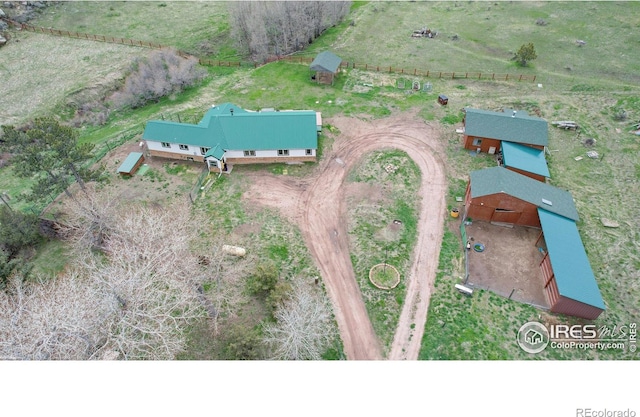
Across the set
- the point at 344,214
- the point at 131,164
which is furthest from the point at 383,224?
the point at 131,164

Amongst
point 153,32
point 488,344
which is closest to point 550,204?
point 488,344

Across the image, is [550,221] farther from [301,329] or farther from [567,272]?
[301,329]

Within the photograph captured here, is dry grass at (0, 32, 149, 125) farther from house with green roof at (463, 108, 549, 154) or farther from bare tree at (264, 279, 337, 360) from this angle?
house with green roof at (463, 108, 549, 154)

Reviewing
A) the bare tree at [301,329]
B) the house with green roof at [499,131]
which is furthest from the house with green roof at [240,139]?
the bare tree at [301,329]

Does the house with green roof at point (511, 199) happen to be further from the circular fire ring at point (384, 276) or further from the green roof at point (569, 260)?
the circular fire ring at point (384, 276)

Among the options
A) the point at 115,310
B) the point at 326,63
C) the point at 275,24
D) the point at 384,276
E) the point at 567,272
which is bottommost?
the point at 384,276

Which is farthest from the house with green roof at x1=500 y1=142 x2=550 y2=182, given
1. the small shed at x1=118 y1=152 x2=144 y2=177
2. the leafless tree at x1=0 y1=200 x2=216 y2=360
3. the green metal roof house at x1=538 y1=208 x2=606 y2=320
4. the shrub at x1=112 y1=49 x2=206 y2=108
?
the shrub at x1=112 y1=49 x2=206 y2=108

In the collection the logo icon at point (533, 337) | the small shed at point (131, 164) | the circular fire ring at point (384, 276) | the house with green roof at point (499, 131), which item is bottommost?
the logo icon at point (533, 337)
